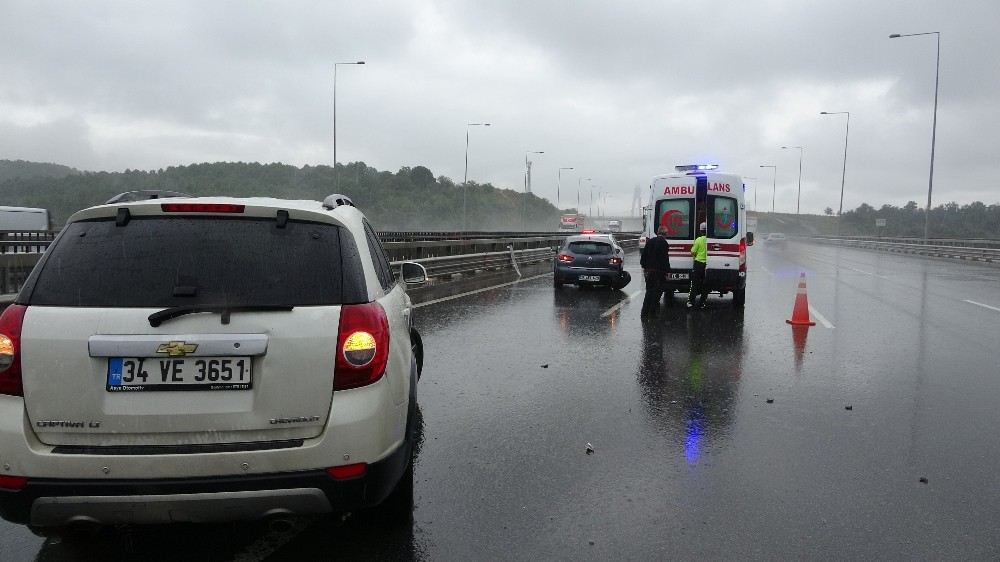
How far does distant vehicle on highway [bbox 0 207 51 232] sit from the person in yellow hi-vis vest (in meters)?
26.7

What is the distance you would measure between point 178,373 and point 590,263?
1590 centimetres

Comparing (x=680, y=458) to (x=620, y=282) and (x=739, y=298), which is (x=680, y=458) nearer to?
(x=739, y=298)

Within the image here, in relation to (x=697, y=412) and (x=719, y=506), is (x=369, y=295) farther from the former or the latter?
(x=697, y=412)

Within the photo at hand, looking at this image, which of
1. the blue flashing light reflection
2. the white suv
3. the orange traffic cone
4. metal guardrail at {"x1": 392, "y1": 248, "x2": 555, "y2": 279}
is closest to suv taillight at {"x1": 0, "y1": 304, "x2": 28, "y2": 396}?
the white suv

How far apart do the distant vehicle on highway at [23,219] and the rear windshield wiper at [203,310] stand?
31.3 meters

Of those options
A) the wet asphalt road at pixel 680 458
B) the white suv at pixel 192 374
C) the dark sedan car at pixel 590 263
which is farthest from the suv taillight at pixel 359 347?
the dark sedan car at pixel 590 263

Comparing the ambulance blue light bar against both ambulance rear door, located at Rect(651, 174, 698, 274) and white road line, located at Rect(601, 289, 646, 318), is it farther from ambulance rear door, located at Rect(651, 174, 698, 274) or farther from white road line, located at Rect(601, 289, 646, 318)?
white road line, located at Rect(601, 289, 646, 318)

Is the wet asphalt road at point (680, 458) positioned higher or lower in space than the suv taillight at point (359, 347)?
lower

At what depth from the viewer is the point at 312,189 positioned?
8250 cm

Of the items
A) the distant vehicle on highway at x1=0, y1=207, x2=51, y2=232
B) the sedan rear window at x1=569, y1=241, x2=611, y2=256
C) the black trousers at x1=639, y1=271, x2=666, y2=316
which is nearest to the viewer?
the black trousers at x1=639, y1=271, x2=666, y2=316

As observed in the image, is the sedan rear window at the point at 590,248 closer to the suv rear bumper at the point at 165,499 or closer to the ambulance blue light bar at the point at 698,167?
the ambulance blue light bar at the point at 698,167

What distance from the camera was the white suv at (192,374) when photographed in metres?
2.99

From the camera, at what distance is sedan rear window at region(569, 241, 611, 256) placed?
61.6ft

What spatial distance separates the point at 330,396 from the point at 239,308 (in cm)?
54
